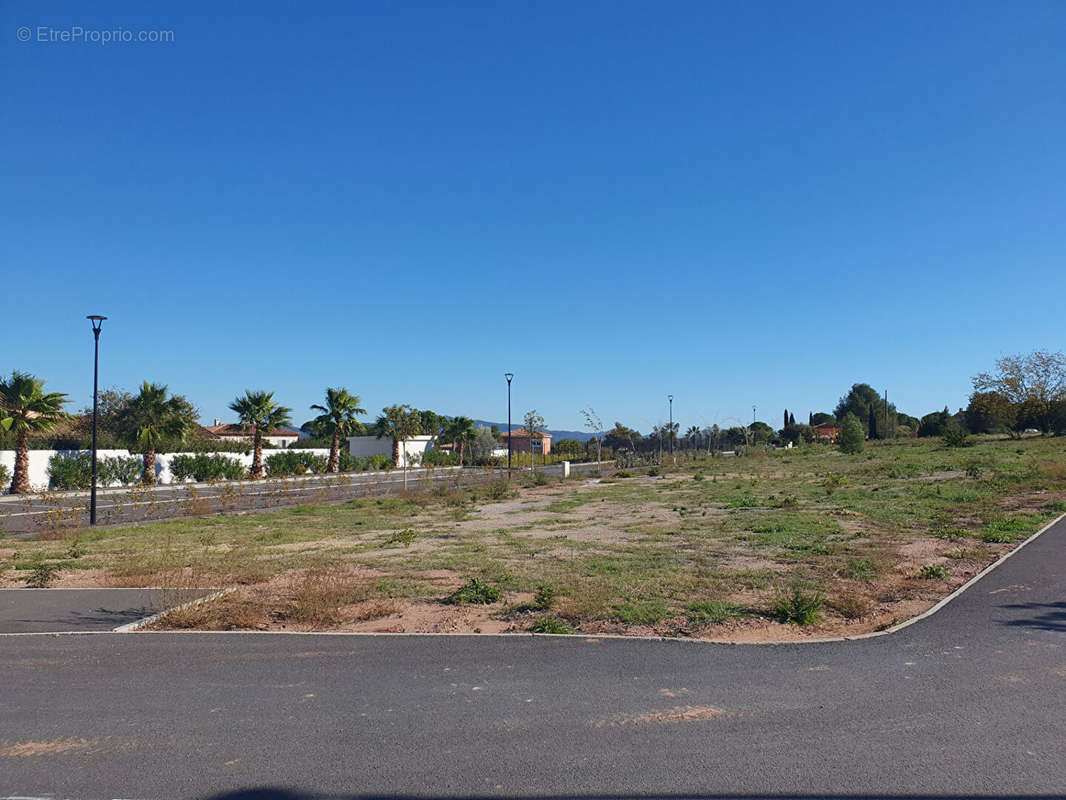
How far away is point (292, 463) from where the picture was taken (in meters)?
48.0

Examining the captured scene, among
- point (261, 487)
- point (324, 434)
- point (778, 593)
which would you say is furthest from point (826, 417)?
point (778, 593)

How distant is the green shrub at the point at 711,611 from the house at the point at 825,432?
299 ft

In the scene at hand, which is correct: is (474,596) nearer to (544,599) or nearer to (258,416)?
(544,599)

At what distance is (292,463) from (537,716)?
149 ft

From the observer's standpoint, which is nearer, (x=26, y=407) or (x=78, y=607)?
(x=78, y=607)

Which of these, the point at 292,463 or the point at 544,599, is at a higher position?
the point at 292,463

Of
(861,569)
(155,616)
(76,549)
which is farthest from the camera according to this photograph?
(76,549)

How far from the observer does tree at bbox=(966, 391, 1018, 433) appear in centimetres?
6094

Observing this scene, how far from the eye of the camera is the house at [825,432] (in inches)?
3813

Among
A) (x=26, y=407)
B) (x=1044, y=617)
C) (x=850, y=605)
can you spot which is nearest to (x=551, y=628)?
(x=850, y=605)

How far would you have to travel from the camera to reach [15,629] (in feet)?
Result: 29.3

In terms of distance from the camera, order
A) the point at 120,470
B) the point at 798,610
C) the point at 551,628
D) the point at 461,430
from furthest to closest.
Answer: the point at 461,430, the point at 120,470, the point at 798,610, the point at 551,628

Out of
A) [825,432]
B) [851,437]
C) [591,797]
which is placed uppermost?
[825,432]

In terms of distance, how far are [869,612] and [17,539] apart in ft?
64.8
